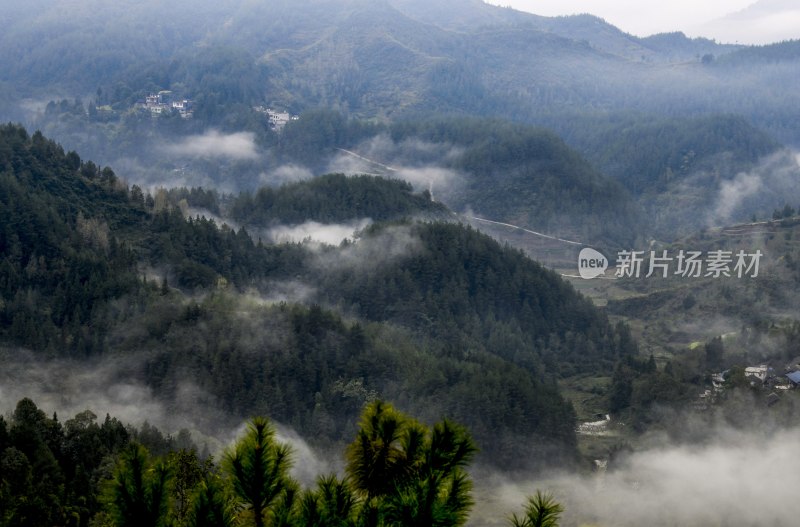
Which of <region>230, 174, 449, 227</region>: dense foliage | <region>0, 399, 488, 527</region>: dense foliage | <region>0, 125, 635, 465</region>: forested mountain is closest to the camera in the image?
<region>0, 399, 488, 527</region>: dense foliage

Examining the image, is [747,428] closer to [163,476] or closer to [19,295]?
[19,295]

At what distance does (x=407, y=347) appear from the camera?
9075 cm

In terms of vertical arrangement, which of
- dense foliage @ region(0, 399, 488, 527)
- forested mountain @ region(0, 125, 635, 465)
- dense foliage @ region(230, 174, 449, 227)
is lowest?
dense foliage @ region(0, 399, 488, 527)

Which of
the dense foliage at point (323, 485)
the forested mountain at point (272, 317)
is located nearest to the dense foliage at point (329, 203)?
the forested mountain at point (272, 317)

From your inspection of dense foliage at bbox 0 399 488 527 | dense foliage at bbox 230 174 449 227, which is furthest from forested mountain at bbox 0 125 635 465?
dense foliage at bbox 0 399 488 527

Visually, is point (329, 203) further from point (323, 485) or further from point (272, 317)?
point (323, 485)

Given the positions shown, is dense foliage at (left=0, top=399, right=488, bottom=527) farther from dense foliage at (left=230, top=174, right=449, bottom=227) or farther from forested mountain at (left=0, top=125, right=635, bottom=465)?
dense foliage at (left=230, top=174, right=449, bottom=227)

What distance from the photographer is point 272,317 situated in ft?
279

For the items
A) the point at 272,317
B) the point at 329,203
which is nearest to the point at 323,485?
the point at 272,317

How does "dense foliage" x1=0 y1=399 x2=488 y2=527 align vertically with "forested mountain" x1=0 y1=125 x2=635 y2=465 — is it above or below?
below

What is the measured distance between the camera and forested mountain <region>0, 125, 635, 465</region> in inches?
3086

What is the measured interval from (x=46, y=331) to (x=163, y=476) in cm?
6402

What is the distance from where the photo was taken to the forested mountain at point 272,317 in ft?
257

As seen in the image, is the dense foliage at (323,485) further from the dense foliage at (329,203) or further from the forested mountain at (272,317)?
the dense foliage at (329,203)
